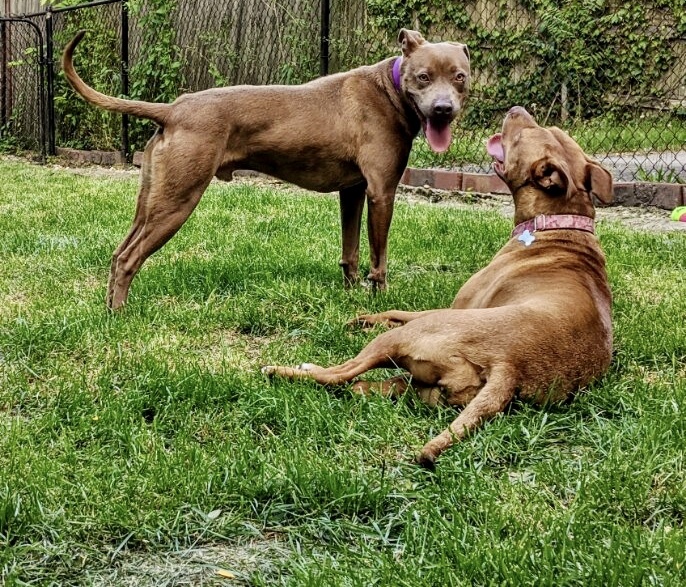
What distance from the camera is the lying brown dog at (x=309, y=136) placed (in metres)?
3.97

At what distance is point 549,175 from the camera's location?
3545mm

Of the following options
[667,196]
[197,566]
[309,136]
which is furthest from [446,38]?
[197,566]

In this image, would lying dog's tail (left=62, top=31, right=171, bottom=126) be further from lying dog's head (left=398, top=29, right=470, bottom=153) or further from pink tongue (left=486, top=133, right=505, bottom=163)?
pink tongue (left=486, top=133, right=505, bottom=163)

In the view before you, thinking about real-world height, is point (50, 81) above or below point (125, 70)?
below

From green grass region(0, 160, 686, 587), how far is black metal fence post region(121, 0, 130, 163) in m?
6.68

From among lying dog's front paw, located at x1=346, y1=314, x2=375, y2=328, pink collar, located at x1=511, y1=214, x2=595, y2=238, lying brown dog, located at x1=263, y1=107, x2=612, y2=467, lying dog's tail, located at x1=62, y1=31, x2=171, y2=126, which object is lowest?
lying dog's front paw, located at x1=346, y1=314, x2=375, y2=328

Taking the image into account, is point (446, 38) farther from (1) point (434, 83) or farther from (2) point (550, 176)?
(2) point (550, 176)

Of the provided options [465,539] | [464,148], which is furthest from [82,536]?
[464,148]

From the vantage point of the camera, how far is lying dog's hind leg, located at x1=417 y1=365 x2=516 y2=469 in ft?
8.02

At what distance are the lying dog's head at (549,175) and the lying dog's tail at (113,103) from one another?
1.66 metres

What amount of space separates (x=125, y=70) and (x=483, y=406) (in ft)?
32.1

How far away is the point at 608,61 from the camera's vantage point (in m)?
10.3

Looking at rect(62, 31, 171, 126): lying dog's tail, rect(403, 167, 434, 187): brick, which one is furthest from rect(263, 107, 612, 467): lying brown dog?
rect(403, 167, 434, 187): brick

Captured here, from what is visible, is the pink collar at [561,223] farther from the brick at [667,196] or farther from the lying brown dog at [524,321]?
the brick at [667,196]
